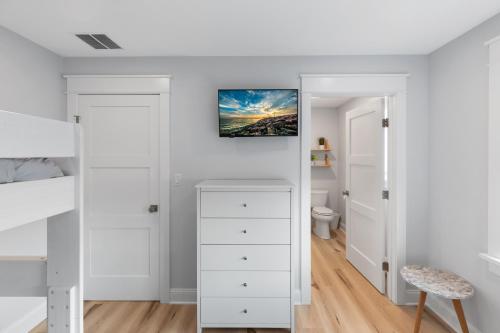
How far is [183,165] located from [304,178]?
45.8 inches

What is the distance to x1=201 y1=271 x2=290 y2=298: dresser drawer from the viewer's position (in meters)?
2.07

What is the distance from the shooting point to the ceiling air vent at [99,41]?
84.9 inches

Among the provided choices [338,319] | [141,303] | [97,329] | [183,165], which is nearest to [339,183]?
[338,319]

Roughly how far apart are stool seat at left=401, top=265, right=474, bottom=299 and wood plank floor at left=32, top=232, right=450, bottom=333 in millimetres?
446

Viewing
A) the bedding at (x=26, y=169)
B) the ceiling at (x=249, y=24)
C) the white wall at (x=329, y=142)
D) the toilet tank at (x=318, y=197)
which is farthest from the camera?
the white wall at (x=329, y=142)

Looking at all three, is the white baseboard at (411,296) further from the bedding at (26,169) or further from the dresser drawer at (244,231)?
the bedding at (26,169)

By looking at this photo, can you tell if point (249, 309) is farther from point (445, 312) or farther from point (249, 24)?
point (249, 24)

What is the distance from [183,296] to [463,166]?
8.76 ft

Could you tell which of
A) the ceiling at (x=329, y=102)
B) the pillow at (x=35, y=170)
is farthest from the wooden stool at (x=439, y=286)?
the ceiling at (x=329, y=102)

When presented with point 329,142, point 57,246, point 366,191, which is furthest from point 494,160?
point 329,142

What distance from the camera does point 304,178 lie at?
2.56 metres

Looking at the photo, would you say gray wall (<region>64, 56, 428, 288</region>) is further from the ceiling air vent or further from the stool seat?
the stool seat

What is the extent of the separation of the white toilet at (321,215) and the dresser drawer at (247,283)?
8.03 ft

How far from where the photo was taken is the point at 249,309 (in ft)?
6.81
